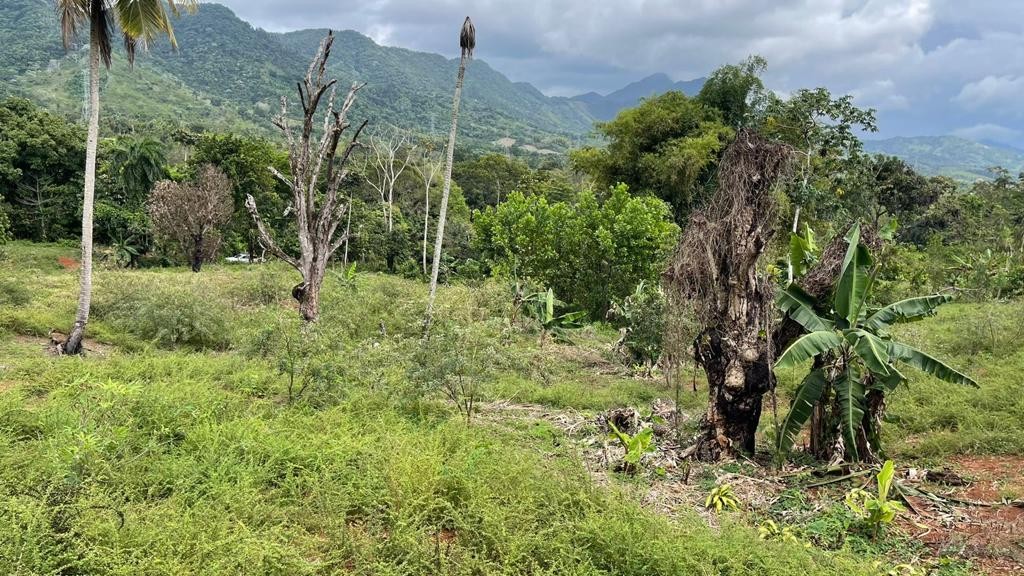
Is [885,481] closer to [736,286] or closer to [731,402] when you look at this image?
[731,402]

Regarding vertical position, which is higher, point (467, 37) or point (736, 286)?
point (467, 37)

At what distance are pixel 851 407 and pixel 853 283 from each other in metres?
1.42

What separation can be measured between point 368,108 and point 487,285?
118 meters

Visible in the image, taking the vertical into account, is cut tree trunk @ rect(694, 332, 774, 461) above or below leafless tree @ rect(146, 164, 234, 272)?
below

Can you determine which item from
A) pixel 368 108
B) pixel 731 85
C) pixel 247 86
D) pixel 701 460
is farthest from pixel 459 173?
pixel 247 86

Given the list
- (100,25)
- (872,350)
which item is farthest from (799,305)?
(100,25)

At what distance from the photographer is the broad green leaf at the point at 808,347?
6219 millimetres

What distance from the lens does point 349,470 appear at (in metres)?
5.60

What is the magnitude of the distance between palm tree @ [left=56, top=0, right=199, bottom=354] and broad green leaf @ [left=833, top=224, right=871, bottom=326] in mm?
11882

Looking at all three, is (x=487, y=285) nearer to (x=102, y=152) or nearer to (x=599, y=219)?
(x=599, y=219)

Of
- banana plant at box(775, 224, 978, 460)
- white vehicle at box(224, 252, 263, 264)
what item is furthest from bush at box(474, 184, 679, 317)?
white vehicle at box(224, 252, 263, 264)

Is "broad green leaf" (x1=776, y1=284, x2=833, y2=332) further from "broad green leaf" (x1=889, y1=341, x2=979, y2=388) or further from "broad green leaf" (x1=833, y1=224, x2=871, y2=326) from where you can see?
"broad green leaf" (x1=889, y1=341, x2=979, y2=388)

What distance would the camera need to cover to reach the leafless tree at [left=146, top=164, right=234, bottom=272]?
23.1 metres

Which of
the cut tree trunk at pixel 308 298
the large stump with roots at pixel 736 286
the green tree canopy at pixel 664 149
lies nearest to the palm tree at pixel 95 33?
the cut tree trunk at pixel 308 298
